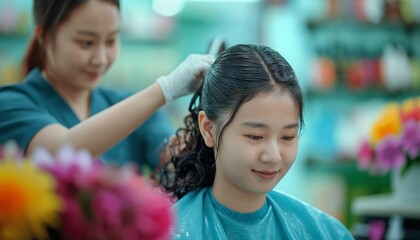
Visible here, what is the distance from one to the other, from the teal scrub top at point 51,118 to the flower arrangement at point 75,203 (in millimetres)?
1000

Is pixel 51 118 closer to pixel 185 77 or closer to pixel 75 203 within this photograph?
pixel 185 77

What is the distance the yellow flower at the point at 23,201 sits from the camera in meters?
0.78

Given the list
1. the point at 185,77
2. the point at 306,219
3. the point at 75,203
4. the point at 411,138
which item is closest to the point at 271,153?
the point at 306,219

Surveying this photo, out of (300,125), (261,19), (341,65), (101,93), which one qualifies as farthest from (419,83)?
(300,125)

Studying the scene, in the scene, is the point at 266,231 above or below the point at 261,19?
below

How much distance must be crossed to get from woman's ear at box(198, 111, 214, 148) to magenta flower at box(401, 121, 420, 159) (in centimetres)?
133

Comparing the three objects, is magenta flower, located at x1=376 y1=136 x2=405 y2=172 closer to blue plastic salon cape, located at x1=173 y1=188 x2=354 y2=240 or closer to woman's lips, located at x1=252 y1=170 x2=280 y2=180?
blue plastic salon cape, located at x1=173 y1=188 x2=354 y2=240

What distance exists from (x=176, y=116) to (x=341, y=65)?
50.3 inches

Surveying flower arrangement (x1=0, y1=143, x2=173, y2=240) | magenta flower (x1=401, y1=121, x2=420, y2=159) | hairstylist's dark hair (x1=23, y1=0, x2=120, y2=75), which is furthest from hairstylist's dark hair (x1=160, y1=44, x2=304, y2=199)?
magenta flower (x1=401, y1=121, x2=420, y2=159)

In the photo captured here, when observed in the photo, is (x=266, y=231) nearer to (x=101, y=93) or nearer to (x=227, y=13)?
(x=101, y=93)

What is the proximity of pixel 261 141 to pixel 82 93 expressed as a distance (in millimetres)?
915

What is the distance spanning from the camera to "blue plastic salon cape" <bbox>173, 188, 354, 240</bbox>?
1.58m

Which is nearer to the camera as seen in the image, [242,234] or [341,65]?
[242,234]

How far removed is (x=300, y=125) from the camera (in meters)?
1.60
